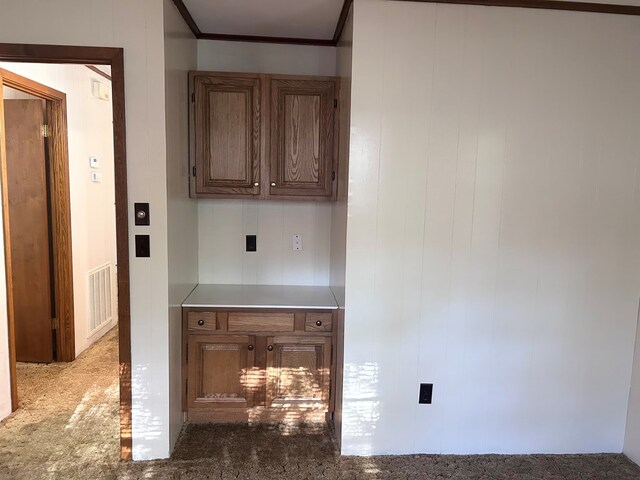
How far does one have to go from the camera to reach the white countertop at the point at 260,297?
2.58 meters

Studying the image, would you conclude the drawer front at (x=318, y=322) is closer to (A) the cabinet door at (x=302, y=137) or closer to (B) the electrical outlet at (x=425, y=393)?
(B) the electrical outlet at (x=425, y=393)

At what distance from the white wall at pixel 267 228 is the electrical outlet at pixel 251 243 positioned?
0.08 feet

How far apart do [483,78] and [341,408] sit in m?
1.96

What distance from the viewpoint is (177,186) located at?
7.89ft

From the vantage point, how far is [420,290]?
2.33 meters

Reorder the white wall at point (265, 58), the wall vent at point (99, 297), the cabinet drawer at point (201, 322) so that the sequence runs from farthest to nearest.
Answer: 1. the wall vent at point (99, 297)
2. the white wall at point (265, 58)
3. the cabinet drawer at point (201, 322)

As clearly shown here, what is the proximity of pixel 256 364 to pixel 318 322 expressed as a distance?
1.53 ft

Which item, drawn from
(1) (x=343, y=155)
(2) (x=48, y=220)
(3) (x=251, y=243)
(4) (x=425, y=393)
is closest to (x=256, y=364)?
(3) (x=251, y=243)

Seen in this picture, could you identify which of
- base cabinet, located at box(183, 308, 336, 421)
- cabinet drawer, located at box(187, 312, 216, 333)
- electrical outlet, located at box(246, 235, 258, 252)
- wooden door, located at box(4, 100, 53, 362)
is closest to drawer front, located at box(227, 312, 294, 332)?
base cabinet, located at box(183, 308, 336, 421)

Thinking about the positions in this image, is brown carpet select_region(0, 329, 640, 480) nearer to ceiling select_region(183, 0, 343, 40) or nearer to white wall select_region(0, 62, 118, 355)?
white wall select_region(0, 62, 118, 355)

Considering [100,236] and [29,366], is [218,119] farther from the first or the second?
[29,366]

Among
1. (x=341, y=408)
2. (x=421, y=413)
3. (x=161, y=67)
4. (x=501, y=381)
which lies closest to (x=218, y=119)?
(x=161, y=67)

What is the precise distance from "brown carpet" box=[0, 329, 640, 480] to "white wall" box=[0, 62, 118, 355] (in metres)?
1.16

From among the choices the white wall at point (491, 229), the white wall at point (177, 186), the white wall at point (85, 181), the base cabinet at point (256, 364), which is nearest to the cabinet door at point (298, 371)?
the base cabinet at point (256, 364)
